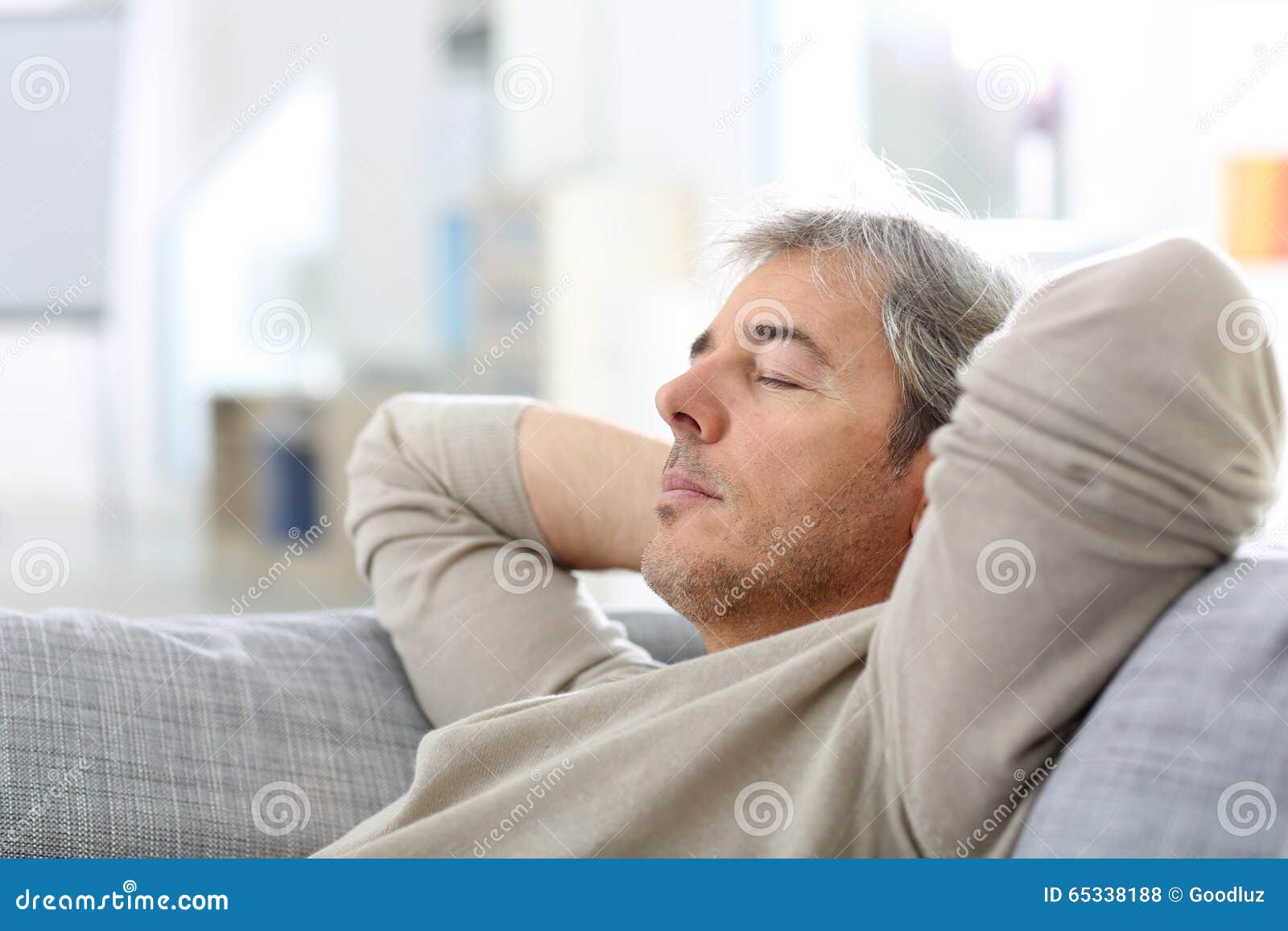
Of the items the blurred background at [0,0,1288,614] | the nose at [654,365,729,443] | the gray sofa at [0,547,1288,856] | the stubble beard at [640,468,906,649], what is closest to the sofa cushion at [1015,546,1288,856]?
the gray sofa at [0,547,1288,856]

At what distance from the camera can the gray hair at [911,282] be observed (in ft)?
3.97

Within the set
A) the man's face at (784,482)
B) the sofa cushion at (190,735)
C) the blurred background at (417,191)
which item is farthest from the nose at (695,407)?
the blurred background at (417,191)

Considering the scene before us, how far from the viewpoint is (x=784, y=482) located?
3.81 ft

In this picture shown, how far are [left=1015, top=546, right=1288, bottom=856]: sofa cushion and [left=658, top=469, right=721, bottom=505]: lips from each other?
41 centimetres

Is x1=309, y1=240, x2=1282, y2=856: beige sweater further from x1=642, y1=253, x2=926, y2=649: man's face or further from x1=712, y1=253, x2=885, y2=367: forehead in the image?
x1=712, y1=253, x2=885, y2=367: forehead

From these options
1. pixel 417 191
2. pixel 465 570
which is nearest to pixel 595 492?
pixel 465 570

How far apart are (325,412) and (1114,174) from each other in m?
2.91

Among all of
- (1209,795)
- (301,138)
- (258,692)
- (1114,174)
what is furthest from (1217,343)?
(301,138)

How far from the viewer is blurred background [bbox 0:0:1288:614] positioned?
14.7 feet

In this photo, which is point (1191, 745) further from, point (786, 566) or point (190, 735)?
point (190, 735)

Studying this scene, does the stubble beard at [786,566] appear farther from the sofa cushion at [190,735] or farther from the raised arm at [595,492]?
the sofa cushion at [190,735]

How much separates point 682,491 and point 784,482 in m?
0.09

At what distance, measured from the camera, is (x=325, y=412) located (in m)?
4.82
